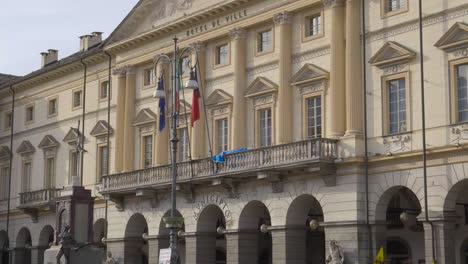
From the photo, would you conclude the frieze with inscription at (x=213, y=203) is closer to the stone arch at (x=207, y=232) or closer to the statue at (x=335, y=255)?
the stone arch at (x=207, y=232)

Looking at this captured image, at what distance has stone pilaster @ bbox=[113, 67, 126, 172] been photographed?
52938 millimetres

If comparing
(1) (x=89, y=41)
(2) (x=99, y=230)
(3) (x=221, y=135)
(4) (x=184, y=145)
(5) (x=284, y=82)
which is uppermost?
(1) (x=89, y=41)

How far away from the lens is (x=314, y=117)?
41.4m

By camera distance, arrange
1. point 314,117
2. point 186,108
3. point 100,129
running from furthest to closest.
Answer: point 100,129 → point 186,108 → point 314,117

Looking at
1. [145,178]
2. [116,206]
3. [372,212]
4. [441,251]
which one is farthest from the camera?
[116,206]

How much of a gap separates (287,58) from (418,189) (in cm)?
979

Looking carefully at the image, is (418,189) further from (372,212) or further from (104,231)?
(104,231)

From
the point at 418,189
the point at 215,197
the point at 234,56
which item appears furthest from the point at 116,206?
the point at 418,189

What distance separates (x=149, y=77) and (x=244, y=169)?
12800 mm

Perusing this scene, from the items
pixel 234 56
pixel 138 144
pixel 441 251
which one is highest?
pixel 234 56

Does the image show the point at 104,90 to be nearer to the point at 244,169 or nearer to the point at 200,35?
the point at 200,35

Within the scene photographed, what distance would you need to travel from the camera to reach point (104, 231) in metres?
54.4

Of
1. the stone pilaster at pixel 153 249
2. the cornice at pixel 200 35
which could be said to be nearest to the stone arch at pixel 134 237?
the stone pilaster at pixel 153 249

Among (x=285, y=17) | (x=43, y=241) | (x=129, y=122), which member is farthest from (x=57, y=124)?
(x=285, y=17)
